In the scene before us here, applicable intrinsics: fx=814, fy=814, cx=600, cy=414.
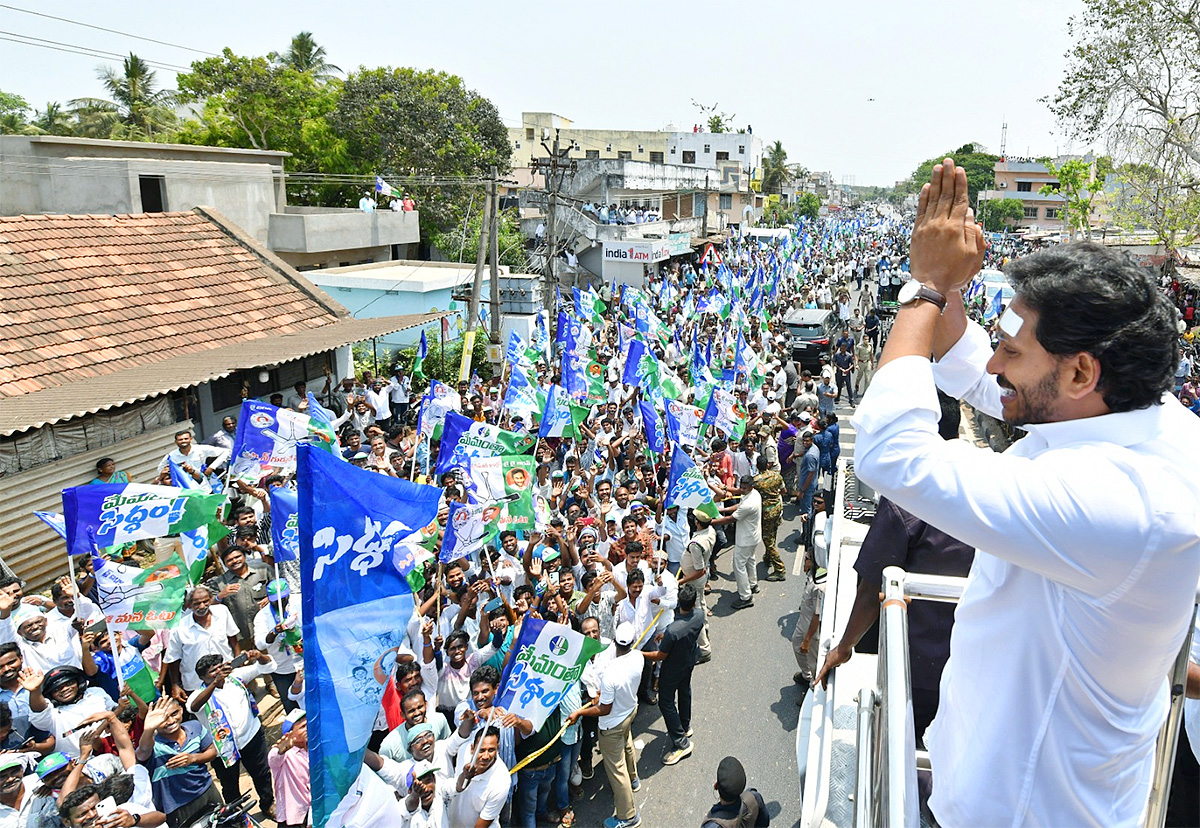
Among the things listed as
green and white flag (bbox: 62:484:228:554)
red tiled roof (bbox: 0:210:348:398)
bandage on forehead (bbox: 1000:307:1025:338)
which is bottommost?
green and white flag (bbox: 62:484:228:554)

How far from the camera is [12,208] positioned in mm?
18094

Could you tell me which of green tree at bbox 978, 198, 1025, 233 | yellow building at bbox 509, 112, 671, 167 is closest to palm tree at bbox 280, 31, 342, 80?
yellow building at bbox 509, 112, 671, 167

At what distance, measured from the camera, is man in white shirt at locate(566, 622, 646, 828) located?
237 inches

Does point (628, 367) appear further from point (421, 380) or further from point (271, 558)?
point (271, 558)

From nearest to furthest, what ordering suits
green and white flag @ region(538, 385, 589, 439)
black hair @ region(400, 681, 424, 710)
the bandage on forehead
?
the bandage on forehead, black hair @ region(400, 681, 424, 710), green and white flag @ region(538, 385, 589, 439)

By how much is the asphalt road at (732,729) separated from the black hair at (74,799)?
345 centimetres

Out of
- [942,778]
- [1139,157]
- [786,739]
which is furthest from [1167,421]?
[1139,157]

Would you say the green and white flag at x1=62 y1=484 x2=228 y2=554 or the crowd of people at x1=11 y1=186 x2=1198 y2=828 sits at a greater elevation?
the green and white flag at x1=62 y1=484 x2=228 y2=554

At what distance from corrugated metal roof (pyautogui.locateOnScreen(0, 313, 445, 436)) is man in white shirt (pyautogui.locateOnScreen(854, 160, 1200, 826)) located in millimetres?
8690

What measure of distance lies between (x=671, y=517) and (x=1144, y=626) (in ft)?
25.4

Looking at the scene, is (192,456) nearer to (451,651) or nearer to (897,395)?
(451,651)

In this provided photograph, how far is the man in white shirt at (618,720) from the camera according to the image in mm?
6031

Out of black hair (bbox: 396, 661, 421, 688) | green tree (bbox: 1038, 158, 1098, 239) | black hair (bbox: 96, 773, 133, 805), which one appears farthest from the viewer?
green tree (bbox: 1038, 158, 1098, 239)

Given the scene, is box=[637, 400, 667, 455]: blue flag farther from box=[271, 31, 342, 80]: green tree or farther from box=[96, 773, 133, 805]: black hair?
box=[271, 31, 342, 80]: green tree
